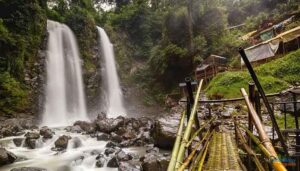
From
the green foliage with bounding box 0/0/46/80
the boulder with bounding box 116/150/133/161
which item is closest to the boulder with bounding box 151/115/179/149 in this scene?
the boulder with bounding box 116/150/133/161

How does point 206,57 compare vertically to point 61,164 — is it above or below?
above

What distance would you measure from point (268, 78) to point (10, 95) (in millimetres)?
17350

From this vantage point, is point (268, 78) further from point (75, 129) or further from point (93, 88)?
point (93, 88)

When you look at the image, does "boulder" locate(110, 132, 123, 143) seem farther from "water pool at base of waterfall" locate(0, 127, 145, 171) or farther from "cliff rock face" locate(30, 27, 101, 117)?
"cliff rock face" locate(30, 27, 101, 117)

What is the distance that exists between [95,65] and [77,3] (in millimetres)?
9788

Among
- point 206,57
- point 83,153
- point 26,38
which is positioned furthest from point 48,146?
point 206,57

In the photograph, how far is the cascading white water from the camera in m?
28.1

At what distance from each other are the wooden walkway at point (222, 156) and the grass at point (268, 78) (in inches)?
423

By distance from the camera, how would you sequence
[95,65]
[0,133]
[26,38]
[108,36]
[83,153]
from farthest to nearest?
[108,36] → [95,65] → [26,38] → [0,133] → [83,153]

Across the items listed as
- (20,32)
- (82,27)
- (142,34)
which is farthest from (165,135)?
(142,34)

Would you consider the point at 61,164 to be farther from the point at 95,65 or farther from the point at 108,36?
the point at 108,36

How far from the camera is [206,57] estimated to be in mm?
24031

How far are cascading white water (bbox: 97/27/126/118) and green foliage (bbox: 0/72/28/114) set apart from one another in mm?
8361

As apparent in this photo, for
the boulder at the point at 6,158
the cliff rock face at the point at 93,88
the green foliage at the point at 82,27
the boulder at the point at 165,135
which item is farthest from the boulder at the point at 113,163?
the green foliage at the point at 82,27
